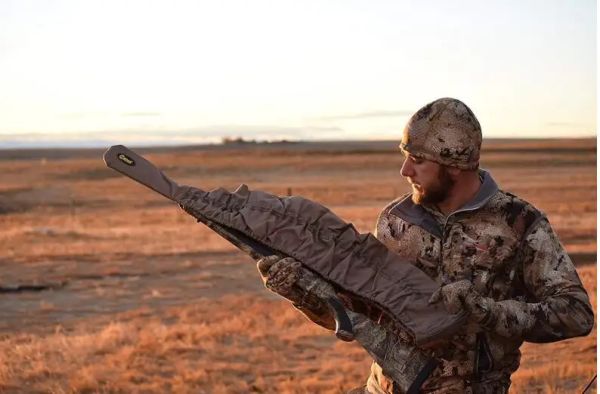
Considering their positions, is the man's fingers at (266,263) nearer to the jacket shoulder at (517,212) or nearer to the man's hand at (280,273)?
the man's hand at (280,273)

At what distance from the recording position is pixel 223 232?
3695 mm

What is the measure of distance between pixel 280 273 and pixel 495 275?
867 mm

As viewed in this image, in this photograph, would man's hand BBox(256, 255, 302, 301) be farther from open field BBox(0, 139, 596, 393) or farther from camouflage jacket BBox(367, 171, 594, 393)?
open field BBox(0, 139, 596, 393)

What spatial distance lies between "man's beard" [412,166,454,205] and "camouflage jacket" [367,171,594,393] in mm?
83

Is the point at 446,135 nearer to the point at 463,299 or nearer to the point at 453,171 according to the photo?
the point at 453,171

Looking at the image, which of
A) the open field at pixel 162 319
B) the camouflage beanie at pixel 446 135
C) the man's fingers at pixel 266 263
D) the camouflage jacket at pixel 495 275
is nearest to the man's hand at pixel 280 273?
the man's fingers at pixel 266 263

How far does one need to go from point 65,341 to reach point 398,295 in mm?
11040

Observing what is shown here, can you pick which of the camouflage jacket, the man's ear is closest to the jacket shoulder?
the camouflage jacket

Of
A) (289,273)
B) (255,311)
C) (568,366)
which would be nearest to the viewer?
(289,273)

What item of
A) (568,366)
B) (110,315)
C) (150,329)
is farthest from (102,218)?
(568,366)

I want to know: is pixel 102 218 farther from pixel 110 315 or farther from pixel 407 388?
pixel 407 388

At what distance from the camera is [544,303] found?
11.7ft

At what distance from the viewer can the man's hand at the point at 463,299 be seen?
3400 millimetres

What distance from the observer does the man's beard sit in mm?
3740
